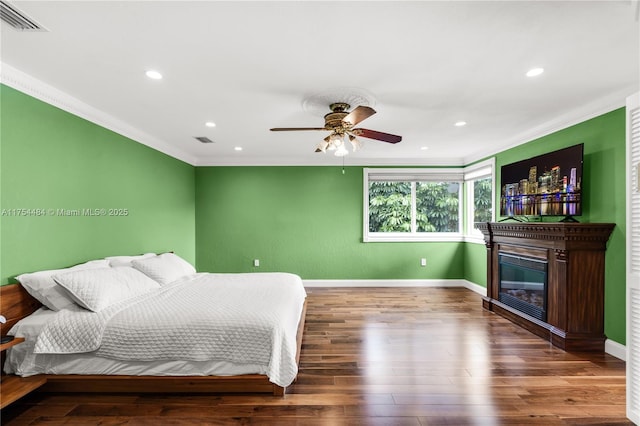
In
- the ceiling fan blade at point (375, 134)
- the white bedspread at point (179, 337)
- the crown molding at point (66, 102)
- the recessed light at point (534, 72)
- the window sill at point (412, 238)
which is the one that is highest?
the recessed light at point (534, 72)

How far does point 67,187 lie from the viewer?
8.77ft

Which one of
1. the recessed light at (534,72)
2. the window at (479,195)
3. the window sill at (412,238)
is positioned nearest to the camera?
the recessed light at (534,72)

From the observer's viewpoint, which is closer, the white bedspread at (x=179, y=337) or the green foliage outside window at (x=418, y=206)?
the white bedspread at (x=179, y=337)

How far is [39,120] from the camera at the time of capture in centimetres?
242

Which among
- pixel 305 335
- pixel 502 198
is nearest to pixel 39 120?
pixel 305 335

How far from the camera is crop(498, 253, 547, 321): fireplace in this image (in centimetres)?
321

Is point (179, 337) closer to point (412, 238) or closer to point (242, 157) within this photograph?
point (242, 157)

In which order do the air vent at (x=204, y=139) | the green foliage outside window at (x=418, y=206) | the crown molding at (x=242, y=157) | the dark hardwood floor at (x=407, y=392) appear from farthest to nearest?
the green foliage outside window at (x=418, y=206), the air vent at (x=204, y=139), the crown molding at (x=242, y=157), the dark hardwood floor at (x=407, y=392)

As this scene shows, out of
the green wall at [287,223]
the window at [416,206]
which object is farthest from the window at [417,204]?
the green wall at [287,223]

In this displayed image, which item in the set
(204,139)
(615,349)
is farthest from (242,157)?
(615,349)

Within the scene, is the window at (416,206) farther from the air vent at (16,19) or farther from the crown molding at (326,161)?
the air vent at (16,19)

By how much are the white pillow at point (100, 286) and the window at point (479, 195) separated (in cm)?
480

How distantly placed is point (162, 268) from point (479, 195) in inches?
197

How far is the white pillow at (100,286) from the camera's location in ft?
7.33
